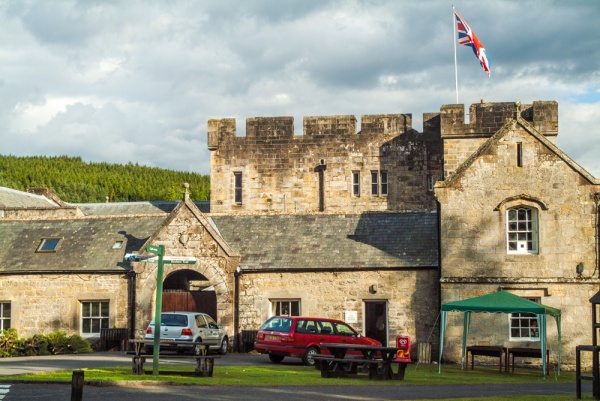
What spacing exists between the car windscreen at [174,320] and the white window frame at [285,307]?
15.1 ft

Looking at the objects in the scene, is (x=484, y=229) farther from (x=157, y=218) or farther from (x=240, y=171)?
(x=240, y=171)

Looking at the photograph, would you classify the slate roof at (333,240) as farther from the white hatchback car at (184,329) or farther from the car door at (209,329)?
the white hatchback car at (184,329)

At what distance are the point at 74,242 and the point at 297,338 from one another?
1129 cm

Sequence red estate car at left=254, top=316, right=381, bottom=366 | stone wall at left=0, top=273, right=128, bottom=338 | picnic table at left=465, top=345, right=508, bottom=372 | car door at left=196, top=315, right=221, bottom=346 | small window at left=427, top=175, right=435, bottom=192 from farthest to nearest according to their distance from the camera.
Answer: small window at left=427, top=175, right=435, bottom=192 → stone wall at left=0, top=273, right=128, bottom=338 → car door at left=196, top=315, right=221, bottom=346 → picnic table at left=465, top=345, right=508, bottom=372 → red estate car at left=254, top=316, right=381, bottom=366

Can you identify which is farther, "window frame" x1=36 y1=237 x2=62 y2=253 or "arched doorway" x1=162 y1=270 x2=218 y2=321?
"window frame" x1=36 y1=237 x2=62 y2=253

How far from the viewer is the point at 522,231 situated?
31.2 m

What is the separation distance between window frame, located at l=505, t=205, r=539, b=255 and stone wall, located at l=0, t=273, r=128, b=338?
12.8 m

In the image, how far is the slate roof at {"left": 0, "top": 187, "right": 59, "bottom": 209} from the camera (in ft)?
159

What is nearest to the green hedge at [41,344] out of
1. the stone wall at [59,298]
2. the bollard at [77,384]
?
the stone wall at [59,298]

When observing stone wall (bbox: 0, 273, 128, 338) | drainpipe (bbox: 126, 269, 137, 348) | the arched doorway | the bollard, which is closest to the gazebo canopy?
the arched doorway

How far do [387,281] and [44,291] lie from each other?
11682 millimetres

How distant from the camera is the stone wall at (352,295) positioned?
103 feet

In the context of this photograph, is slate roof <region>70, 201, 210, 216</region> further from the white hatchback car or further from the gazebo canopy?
the gazebo canopy

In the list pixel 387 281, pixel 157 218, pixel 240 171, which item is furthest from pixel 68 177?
pixel 387 281
